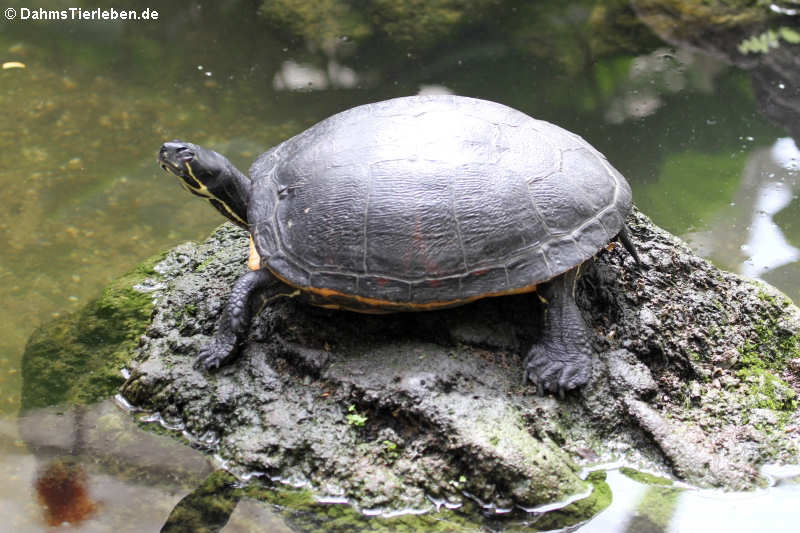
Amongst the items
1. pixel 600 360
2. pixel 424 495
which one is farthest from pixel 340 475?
pixel 600 360

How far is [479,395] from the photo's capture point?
370 centimetres

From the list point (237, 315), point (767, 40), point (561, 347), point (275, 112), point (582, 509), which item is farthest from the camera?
point (767, 40)

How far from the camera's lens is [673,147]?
23.6 ft

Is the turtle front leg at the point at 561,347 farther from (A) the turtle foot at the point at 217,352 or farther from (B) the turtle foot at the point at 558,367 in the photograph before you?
(A) the turtle foot at the point at 217,352

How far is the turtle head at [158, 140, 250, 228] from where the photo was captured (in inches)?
164

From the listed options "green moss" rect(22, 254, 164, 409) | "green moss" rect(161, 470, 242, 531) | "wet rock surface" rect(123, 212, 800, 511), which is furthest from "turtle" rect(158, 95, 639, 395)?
"green moss" rect(22, 254, 164, 409)

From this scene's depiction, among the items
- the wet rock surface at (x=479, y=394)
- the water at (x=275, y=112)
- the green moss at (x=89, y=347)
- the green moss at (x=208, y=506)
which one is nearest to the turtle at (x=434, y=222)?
the wet rock surface at (x=479, y=394)

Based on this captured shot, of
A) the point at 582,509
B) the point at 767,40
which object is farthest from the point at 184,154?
the point at 767,40

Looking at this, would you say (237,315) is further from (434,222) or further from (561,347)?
(561,347)

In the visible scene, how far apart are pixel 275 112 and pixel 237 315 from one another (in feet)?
→ 12.6

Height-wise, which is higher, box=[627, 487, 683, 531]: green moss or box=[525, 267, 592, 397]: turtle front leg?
box=[525, 267, 592, 397]: turtle front leg

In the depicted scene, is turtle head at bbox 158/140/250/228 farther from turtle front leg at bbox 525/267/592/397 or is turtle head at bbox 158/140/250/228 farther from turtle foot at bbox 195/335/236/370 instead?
turtle front leg at bbox 525/267/592/397

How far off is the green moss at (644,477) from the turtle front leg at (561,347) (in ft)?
1.59

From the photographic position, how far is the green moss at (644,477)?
365 centimetres
